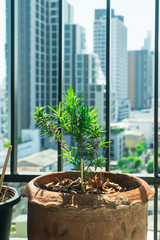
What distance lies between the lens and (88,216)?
812mm

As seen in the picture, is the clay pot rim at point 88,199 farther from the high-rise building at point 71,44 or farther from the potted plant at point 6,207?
the high-rise building at point 71,44

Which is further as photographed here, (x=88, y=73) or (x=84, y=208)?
(x=88, y=73)

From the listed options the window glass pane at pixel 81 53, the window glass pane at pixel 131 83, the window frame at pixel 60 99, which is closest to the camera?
the window frame at pixel 60 99

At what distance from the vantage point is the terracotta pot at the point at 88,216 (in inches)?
32.1

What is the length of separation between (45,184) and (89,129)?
28 centimetres

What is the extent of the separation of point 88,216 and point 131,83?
2449 centimetres

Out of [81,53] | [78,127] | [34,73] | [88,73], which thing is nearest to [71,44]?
[81,53]

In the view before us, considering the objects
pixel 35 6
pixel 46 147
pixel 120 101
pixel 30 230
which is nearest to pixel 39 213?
pixel 30 230

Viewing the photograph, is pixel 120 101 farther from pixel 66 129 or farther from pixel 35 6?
pixel 66 129

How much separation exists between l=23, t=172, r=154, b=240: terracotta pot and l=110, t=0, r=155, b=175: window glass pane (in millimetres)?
19809

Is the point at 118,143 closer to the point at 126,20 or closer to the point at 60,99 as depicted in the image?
the point at 126,20

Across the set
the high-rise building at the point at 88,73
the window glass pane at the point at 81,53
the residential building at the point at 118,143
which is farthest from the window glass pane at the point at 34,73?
the residential building at the point at 118,143

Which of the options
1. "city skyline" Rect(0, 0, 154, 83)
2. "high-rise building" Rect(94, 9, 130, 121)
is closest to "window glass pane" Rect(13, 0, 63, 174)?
"city skyline" Rect(0, 0, 154, 83)

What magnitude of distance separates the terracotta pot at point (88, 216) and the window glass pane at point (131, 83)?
1981 centimetres
